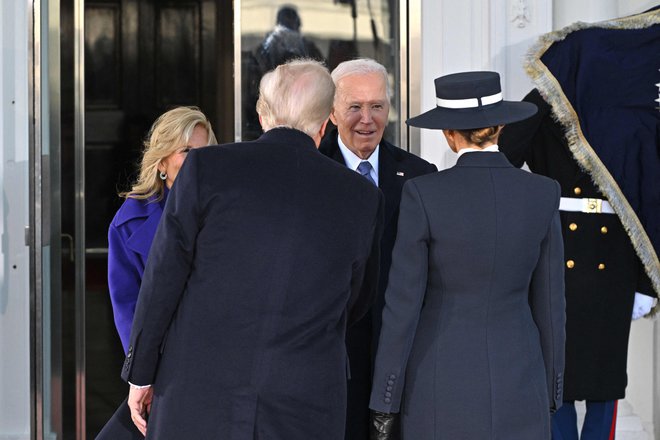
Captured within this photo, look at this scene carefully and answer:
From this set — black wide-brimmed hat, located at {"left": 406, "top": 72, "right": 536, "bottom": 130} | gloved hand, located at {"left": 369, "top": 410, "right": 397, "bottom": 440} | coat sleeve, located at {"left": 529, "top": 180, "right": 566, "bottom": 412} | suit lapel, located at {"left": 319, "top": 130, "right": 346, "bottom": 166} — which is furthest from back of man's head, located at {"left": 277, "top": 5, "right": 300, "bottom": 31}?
gloved hand, located at {"left": 369, "top": 410, "right": 397, "bottom": 440}

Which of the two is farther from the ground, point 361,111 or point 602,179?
point 361,111

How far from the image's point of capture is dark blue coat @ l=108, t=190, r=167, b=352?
3289 mm

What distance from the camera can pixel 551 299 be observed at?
3.01m

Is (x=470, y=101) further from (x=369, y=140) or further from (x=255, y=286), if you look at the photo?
(x=255, y=286)

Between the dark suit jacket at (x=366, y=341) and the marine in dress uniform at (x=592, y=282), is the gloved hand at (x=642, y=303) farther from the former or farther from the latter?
the dark suit jacket at (x=366, y=341)

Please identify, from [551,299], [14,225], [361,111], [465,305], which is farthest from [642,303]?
[14,225]

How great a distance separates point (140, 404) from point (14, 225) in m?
2.07

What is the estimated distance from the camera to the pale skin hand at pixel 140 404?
282 cm

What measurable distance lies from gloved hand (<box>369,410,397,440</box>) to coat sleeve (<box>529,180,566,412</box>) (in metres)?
0.46

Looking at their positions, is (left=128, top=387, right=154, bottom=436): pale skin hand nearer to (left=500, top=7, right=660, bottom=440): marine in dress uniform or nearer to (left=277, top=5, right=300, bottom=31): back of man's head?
(left=500, top=7, right=660, bottom=440): marine in dress uniform

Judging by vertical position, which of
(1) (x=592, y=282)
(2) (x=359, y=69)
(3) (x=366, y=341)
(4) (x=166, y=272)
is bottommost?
(3) (x=366, y=341)

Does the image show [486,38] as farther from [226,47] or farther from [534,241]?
[226,47]

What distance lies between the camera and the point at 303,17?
4.95 metres

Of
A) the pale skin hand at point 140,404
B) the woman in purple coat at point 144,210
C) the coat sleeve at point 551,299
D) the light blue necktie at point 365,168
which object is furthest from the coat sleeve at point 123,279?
the coat sleeve at point 551,299
